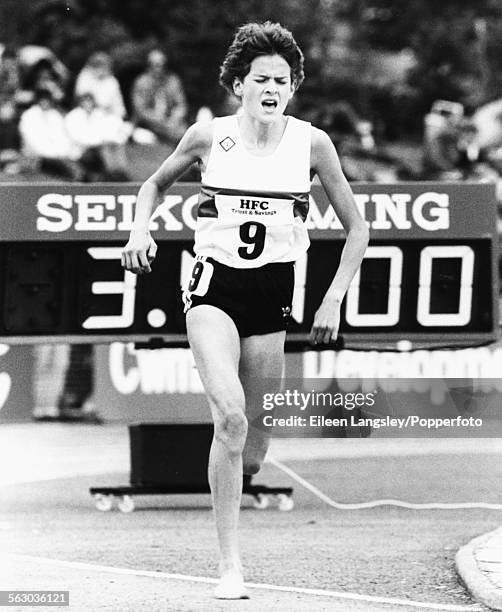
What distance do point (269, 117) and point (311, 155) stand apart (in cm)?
29

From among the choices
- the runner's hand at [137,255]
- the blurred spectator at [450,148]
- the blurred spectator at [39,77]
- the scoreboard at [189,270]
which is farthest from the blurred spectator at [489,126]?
the runner's hand at [137,255]

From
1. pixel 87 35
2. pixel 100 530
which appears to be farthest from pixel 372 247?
pixel 87 35

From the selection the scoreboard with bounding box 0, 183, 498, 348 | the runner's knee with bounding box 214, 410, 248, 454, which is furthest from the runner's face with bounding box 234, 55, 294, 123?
the scoreboard with bounding box 0, 183, 498, 348

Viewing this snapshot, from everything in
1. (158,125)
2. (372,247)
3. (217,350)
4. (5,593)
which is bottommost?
(5,593)

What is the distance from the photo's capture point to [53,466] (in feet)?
43.7

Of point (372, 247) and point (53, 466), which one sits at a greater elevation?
point (372, 247)

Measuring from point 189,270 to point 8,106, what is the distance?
7.36 metres

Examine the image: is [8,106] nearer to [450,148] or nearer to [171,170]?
[450,148]

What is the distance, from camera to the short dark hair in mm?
6910

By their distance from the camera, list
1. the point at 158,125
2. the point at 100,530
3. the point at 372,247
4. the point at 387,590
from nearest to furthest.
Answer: the point at 387,590 < the point at 100,530 < the point at 372,247 < the point at 158,125

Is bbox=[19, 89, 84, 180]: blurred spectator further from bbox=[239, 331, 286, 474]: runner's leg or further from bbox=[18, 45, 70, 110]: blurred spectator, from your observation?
bbox=[239, 331, 286, 474]: runner's leg

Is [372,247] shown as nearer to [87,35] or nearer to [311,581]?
[311,581]

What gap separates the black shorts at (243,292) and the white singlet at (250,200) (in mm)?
39

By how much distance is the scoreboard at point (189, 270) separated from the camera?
409 inches
